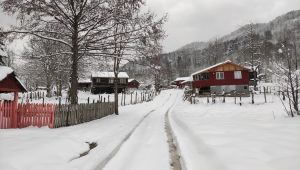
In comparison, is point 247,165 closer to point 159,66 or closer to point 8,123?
point 8,123

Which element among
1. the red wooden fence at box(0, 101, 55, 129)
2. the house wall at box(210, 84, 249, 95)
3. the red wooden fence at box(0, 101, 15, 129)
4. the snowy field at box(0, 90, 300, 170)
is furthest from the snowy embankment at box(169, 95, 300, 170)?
the house wall at box(210, 84, 249, 95)

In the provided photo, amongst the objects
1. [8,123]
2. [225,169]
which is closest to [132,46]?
[8,123]

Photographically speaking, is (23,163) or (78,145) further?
(78,145)

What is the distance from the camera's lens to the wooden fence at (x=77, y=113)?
15741 millimetres

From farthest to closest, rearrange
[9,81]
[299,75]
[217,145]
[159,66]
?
[159,66]
[9,81]
[299,75]
[217,145]

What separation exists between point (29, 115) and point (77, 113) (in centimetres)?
256

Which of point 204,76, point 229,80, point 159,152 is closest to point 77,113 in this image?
point 159,152

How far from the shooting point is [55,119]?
15484 mm

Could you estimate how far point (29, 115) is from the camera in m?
15.8

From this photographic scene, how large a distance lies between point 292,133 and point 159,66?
1241cm

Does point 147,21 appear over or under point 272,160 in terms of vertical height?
over

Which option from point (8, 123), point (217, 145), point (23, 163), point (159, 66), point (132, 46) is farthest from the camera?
point (159, 66)

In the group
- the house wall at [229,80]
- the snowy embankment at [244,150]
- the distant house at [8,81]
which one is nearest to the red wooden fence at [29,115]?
the distant house at [8,81]

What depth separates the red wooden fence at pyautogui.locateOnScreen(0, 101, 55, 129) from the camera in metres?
15.3
